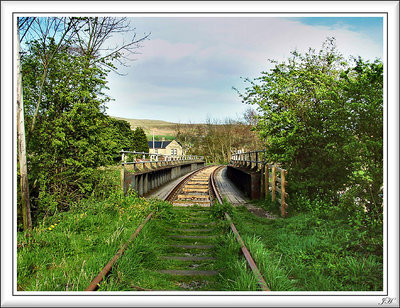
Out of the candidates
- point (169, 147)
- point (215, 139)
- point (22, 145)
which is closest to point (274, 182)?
point (22, 145)

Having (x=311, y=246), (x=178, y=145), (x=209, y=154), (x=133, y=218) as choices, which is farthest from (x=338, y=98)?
(x=178, y=145)

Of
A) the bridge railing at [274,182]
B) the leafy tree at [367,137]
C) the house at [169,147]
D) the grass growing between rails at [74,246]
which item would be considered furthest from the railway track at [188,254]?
the house at [169,147]

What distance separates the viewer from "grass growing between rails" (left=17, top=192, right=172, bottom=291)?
10.3ft

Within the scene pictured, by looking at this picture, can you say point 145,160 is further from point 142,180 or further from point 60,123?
point 60,123

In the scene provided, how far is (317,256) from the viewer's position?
4.12 meters

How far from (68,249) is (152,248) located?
56.4 inches

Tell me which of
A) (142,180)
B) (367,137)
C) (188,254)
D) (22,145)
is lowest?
(188,254)

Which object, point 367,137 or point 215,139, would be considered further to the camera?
point 215,139

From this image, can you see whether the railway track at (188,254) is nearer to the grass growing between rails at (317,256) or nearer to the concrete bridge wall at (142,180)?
the grass growing between rails at (317,256)

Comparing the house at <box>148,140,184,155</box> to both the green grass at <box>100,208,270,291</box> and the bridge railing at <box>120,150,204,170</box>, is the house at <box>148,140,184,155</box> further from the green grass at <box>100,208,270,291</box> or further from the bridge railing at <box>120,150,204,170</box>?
the green grass at <box>100,208,270,291</box>

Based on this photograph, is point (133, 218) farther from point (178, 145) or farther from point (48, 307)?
point (178, 145)

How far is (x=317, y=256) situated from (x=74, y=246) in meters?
4.13

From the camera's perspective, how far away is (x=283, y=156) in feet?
24.9

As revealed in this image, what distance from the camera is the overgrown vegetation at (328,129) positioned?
4621 millimetres
